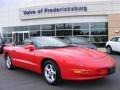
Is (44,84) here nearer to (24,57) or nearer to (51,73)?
(51,73)

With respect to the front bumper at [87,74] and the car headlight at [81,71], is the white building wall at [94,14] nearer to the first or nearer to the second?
the front bumper at [87,74]

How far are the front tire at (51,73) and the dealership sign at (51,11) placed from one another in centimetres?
2293

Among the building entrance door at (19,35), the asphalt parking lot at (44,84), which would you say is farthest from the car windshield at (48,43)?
the building entrance door at (19,35)

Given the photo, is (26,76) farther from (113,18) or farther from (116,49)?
(113,18)

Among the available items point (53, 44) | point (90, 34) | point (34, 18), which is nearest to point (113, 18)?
point (90, 34)

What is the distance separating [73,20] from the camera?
31266mm

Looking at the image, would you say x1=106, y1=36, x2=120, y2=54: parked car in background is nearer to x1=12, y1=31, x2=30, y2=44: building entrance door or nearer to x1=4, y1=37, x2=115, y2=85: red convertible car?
x1=4, y1=37, x2=115, y2=85: red convertible car

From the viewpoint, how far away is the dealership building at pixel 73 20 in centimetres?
3002

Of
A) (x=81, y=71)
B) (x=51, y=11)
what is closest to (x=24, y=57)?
(x=81, y=71)

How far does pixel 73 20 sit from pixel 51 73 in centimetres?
2362

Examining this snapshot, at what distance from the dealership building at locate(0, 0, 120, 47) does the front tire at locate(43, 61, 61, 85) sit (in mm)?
22239

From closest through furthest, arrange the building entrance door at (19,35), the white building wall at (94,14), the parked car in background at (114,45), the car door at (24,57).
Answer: the car door at (24,57)
the parked car in background at (114,45)
the white building wall at (94,14)
the building entrance door at (19,35)

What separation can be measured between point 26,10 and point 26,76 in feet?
82.7

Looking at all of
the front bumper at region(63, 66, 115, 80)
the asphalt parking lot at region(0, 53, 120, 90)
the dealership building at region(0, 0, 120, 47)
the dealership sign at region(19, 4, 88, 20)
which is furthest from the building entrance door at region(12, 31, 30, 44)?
the front bumper at region(63, 66, 115, 80)
